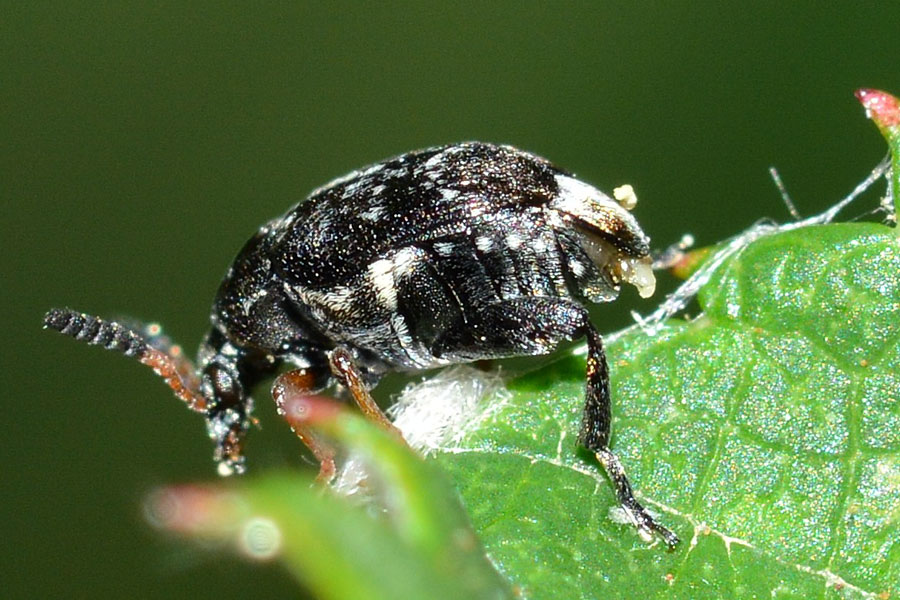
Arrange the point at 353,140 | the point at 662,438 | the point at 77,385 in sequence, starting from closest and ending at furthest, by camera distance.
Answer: the point at 662,438
the point at 77,385
the point at 353,140

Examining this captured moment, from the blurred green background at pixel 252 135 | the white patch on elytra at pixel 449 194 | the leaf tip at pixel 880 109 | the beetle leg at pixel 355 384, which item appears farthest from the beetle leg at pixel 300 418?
the leaf tip at pixel 880 109

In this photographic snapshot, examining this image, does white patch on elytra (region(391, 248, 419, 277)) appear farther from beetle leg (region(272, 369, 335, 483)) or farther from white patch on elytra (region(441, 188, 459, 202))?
beetle leg (region(272, 369, 335, 483))

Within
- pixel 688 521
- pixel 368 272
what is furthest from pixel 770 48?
pixel 688 521

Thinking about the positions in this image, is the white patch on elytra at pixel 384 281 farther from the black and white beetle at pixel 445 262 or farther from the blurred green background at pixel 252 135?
the blurred green background at pixel 252 135

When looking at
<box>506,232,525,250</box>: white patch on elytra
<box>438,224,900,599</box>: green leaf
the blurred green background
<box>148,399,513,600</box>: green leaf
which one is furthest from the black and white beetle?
the blurred green background

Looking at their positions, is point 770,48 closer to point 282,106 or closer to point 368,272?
point 282,106

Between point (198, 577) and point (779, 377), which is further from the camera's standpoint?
point (198, 577)
